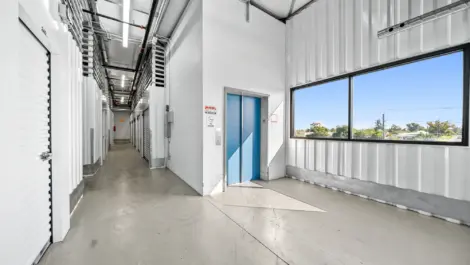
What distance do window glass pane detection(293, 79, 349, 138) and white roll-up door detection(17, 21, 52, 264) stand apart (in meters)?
4.74

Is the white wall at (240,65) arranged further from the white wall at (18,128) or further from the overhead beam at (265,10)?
the white wall at (18,128)

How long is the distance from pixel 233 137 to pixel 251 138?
580 mm

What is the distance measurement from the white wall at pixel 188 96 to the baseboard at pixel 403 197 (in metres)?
2.90

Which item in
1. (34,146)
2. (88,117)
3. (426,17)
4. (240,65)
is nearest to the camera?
(34,146)

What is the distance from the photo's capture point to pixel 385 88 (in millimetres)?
3324

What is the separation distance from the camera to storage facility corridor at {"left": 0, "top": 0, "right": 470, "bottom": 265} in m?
1.81

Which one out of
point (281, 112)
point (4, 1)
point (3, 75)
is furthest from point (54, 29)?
point (281, 112)

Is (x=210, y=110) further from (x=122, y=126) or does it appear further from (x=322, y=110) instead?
(x=122, y=126)

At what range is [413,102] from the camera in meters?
3.02

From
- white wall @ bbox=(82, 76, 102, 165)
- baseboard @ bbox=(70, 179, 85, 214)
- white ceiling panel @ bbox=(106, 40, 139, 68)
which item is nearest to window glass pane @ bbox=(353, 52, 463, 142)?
baseboard @ bbox=(70, 179, 85, 214)

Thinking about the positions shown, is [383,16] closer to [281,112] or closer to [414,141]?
[414,141]

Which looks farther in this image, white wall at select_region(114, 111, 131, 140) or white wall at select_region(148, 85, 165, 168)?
white wall at select_region(114, 111, 131, 140)

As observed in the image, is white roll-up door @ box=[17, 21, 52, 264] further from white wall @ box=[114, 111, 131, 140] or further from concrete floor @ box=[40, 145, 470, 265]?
Result: white wall @ box=[114, 111, 131, 140]

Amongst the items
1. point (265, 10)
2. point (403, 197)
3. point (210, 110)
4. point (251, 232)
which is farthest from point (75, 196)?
point (265, 10)
